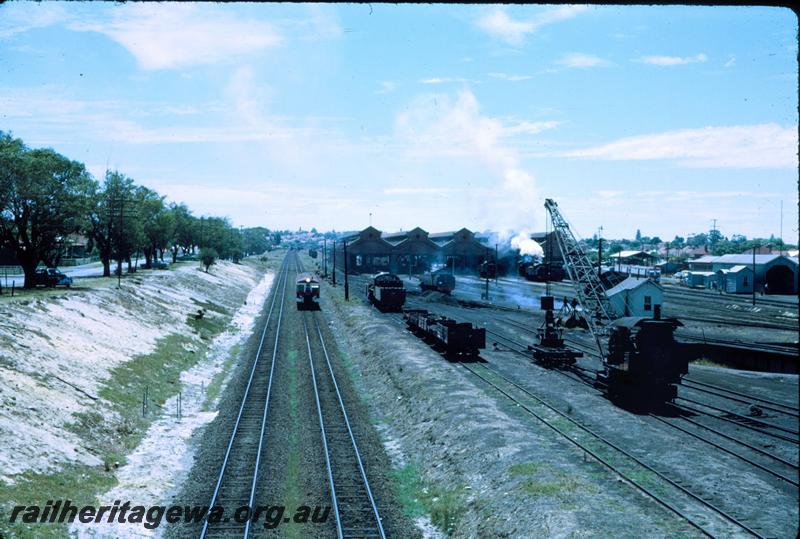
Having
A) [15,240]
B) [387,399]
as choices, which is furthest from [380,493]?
[15,240]

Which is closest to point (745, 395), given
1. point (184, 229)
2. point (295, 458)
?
point (295, 458)

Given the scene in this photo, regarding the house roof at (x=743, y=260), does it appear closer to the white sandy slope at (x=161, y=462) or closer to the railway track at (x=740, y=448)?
the railway track at (x=740, y=448)

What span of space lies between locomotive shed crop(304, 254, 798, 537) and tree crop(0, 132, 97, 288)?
104ft

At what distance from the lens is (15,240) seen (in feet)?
144

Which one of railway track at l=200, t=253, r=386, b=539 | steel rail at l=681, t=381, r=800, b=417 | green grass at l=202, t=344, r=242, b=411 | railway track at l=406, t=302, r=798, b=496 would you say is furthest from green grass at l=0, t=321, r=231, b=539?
steel rail at l=681, t=381, r=800, b=417

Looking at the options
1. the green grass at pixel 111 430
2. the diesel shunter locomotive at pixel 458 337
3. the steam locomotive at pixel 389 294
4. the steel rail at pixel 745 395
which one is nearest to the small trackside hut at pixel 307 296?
the steam locomotive at pixel 389 294

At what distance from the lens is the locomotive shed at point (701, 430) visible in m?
16.0

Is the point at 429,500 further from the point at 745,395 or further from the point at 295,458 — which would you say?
the point at 745,395

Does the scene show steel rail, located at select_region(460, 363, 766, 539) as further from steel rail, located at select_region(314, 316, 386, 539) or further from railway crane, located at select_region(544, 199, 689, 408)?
steel rail, located at select_region(314, 316, 386, 539)

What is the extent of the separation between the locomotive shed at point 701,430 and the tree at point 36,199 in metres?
31.6

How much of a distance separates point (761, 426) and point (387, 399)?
16.7 meters

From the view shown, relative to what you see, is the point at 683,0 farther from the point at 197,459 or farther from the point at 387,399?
the point at 387,399

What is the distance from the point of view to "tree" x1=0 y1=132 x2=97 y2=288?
4206cm

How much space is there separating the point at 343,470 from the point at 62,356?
17120 millimetres
